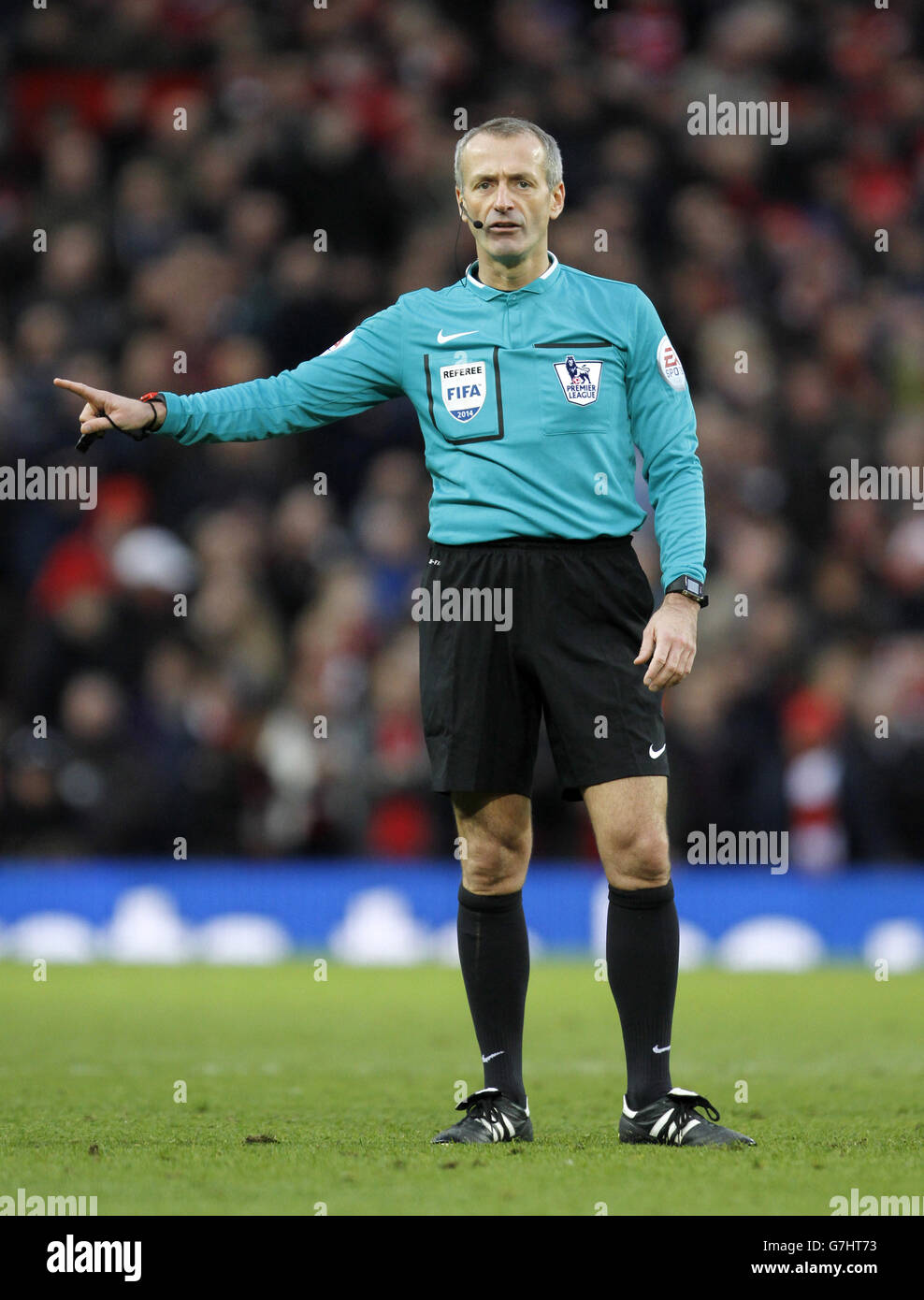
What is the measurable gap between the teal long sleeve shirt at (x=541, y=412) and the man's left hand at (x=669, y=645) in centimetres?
13

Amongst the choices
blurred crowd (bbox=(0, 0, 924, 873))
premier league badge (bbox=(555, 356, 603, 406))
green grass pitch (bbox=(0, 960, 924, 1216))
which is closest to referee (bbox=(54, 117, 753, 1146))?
premier league badge (bbox=(555, 356, 603, 406))

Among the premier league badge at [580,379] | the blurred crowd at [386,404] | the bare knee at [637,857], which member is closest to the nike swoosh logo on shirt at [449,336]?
the premier league badge at [580,379]

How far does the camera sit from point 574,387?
4.78 m

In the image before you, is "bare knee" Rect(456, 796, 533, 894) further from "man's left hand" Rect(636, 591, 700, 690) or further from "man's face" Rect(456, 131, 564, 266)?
"man's face" Rect(456, 131, 564, 266)

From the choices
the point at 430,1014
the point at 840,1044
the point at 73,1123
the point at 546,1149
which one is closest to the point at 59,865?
the point at 430,1014

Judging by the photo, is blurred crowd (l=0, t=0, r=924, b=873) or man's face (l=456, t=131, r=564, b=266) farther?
blurred crowd (l=0, t=0, r=924, b=873)

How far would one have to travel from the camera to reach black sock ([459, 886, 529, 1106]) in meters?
4.91

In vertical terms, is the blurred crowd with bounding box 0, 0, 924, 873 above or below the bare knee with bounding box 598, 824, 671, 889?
above

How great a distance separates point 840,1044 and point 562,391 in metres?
3.35

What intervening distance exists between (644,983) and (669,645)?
785 millimetres

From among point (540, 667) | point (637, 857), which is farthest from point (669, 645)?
point (637, 857)

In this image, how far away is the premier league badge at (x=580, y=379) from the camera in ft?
15.7

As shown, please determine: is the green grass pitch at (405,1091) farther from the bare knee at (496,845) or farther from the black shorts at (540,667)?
the black shorts at (540,667)

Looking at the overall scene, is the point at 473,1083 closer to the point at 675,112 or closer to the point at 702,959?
the point at 702,959
